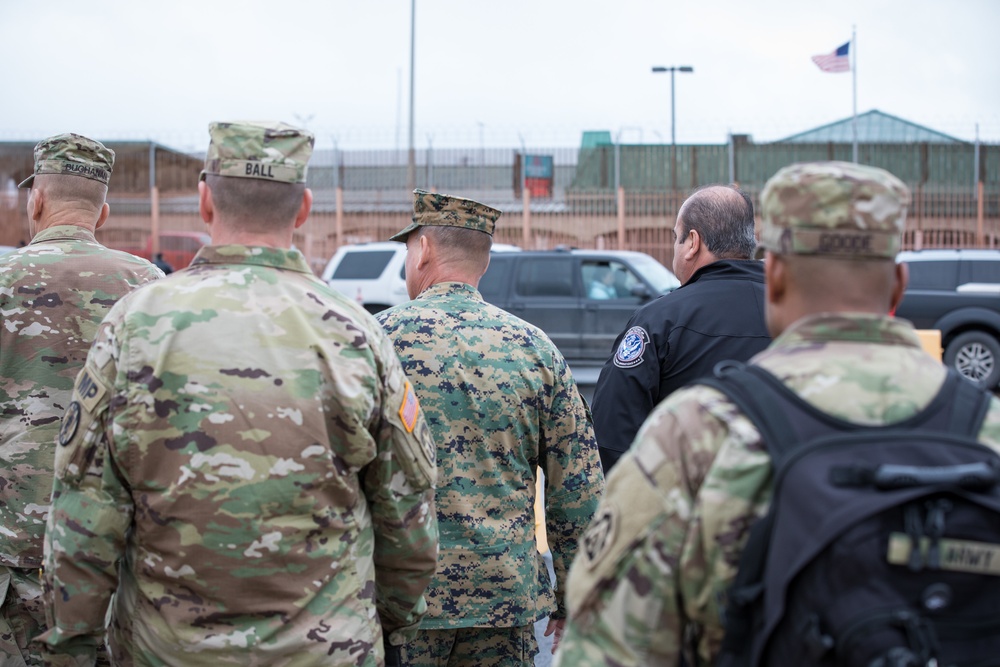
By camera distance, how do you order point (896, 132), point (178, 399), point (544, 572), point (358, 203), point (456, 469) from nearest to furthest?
point (178, 399) < point (456, 469) < point (544, 572) < point (358, 203) < point (896, 132)

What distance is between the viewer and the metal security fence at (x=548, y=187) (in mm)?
25250

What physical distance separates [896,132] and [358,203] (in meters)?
28.1

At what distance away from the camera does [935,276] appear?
13.4 m

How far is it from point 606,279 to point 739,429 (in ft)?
39.0

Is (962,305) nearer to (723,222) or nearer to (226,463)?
(723,222)

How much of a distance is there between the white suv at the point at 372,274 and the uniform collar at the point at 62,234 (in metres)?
10.9

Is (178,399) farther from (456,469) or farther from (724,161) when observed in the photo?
(724,161)

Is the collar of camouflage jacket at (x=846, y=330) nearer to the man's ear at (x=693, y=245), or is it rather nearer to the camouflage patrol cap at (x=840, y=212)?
the camouflage patrol cap at (x=840, y=212)

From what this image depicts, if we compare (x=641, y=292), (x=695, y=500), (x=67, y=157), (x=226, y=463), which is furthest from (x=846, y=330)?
(x=641, y=292)

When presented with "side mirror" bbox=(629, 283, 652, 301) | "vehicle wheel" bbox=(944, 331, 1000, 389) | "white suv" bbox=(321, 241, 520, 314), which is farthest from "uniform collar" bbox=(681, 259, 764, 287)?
"white suv" bbox=(321, 241, 520, 314)

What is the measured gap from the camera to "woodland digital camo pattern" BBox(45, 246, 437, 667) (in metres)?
2.10

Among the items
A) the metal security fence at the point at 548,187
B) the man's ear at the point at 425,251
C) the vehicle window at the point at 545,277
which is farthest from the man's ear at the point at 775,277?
the metal security fence at the point at 548,187

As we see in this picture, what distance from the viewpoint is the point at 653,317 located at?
3406 mm

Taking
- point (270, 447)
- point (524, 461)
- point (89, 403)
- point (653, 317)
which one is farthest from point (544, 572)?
point (89, 403)
